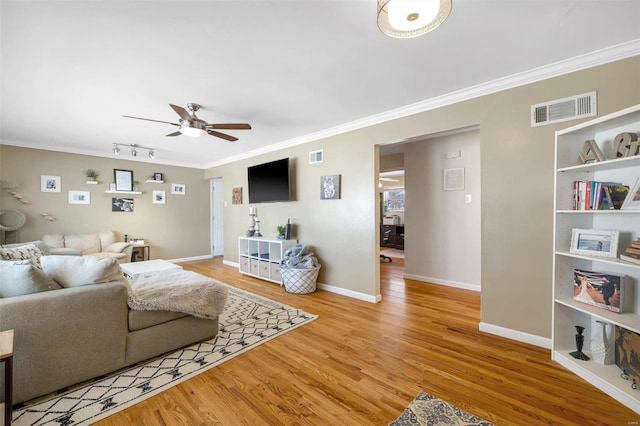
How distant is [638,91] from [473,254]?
263cm

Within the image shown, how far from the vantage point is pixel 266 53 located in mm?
2035

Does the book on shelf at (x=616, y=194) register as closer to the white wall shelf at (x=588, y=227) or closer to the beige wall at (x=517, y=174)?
the white wall shelf at (x=588, y=227)

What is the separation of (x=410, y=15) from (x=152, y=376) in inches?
113

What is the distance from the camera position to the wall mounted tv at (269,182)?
446cm

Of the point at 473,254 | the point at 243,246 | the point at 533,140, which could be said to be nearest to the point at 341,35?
the point at 533,140

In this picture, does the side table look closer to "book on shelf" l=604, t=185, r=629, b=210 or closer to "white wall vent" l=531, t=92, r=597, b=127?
"book on shelf" l=604, t=185, r=629, b=210

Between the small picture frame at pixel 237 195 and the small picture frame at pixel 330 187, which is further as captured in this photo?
the small picture frame at pixel 237 195

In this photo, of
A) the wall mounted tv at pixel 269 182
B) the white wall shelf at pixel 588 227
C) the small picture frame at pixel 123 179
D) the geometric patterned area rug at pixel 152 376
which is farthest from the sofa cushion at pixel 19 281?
the small picture frame at pixel 123 179

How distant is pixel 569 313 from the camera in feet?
6.93

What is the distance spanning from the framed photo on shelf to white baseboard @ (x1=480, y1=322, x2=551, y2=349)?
51 centimetres

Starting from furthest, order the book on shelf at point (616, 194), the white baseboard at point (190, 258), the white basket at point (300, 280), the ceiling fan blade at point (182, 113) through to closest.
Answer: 1. the white baseboard at point (190, 258)
2. the white basket at point (300, 280)
3. the ceiling fan blade at point (182, 113)
4. the book on shelf at point (616, 194)

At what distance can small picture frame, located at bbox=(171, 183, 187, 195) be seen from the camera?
6.45m

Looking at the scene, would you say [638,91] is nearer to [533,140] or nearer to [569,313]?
[533,140]

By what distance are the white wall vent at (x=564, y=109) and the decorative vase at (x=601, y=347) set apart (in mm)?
1673
